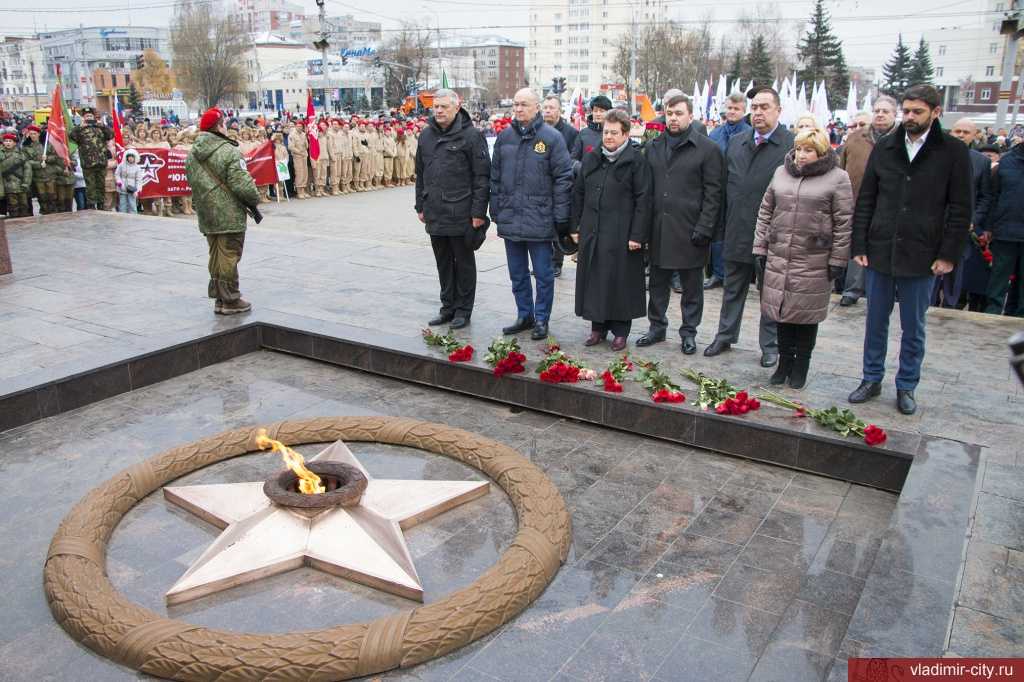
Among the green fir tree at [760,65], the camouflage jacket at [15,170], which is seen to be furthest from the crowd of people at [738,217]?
the green fir tree at [760,65]

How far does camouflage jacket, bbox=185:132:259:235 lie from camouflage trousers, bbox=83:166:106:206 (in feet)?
26.6

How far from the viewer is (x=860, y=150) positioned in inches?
281

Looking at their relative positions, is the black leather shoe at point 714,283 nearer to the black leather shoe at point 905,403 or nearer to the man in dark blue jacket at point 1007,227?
the man in dark blue jacket at point 1007,227

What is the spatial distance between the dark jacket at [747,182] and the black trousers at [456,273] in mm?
1969

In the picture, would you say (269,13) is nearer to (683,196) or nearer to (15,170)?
(15,170)

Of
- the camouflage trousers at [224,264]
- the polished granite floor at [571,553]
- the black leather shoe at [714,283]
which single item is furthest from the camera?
the black leather shoe at [714,283]

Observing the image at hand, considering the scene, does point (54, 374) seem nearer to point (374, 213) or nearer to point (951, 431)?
point (951, 431)

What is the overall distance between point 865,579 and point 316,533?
2366 millimetres

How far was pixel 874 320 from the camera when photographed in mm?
4891

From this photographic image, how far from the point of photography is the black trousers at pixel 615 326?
5.98 metres

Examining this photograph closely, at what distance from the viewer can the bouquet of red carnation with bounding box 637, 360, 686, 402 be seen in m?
4.99

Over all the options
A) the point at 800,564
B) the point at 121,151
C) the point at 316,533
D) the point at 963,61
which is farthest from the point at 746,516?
the point at 963,61

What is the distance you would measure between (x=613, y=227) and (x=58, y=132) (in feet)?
34.1

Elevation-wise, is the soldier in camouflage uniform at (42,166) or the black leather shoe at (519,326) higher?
the soldier in camouflage uniform at (42,166)
